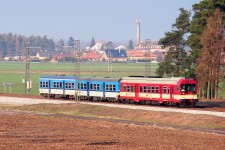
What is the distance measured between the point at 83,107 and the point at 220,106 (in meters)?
13.4

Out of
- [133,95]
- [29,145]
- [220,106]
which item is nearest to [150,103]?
[133,95]

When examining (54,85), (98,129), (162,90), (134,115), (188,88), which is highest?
(188,88)

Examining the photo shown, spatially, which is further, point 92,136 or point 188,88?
point 188,88

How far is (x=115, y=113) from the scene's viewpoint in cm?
5578

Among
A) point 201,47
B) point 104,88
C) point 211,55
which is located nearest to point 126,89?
point 104,88

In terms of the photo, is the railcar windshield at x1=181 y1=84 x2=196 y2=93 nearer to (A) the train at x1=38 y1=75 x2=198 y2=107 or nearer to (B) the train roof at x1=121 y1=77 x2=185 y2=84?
(A) the train at x1=38 y1=75 x2=198 y2=107

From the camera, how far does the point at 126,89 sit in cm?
6625

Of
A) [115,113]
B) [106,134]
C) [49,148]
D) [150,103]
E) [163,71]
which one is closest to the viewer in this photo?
[49,148]

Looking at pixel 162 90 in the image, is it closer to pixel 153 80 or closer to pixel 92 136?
pixel 153 80

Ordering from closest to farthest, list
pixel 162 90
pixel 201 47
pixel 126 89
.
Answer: pixel 162 90, pixel 126 89, pixel 201 47

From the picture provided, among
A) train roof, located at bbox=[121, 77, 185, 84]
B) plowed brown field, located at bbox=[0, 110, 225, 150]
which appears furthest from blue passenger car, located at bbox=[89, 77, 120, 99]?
plowed brown field, located at bbox=[0, 110, 225, 150]

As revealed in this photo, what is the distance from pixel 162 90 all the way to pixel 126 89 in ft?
17.8

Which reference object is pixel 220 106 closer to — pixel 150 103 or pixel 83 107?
pixel 150 103

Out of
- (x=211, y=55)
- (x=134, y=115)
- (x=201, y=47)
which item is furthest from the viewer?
(x=201, y=47)
